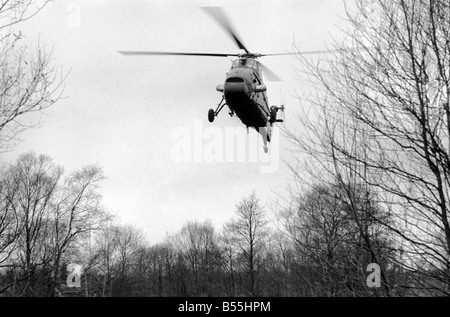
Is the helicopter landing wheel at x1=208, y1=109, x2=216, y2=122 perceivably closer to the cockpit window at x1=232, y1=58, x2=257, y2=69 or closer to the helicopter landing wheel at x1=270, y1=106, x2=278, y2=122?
the cockpit window at x1=232, y1=58, x2=257, y2=69

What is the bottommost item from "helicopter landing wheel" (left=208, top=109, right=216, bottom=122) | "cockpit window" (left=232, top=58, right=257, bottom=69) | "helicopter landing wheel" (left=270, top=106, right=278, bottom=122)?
"helicopter landing wheel" (left=208, top=109, right=216, bottom=122)

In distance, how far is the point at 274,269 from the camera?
884cm

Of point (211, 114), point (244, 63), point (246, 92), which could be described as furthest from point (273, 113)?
point (246, 92)

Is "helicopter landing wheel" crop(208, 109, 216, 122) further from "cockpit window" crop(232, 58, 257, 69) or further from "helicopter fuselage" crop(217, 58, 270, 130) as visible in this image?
"cockpit window" crop(232, 58, 257, 69)

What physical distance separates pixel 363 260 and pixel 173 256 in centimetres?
4782

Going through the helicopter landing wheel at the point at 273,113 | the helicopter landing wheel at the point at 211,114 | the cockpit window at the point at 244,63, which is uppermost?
the cockpit window at the point at 244,63

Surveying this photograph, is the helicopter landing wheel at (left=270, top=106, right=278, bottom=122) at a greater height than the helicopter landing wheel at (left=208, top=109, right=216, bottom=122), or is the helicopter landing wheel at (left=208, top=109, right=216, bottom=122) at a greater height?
the helicopter landing wheel at (left=270, top=106, right=278, bottom=122)

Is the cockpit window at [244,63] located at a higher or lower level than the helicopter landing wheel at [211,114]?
higher

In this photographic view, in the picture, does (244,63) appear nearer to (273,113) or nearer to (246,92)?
(246,92)

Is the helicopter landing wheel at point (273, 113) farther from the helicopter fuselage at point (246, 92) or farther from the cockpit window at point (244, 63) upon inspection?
the cockpit window at point (244, 63)

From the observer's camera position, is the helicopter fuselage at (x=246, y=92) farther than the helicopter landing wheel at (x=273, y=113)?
No

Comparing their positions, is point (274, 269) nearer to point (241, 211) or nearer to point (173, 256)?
point (241, 211)

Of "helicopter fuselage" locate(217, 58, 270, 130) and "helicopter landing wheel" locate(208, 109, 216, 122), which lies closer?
"helicopter fuselage" locate(217, 58, 270, 130)
